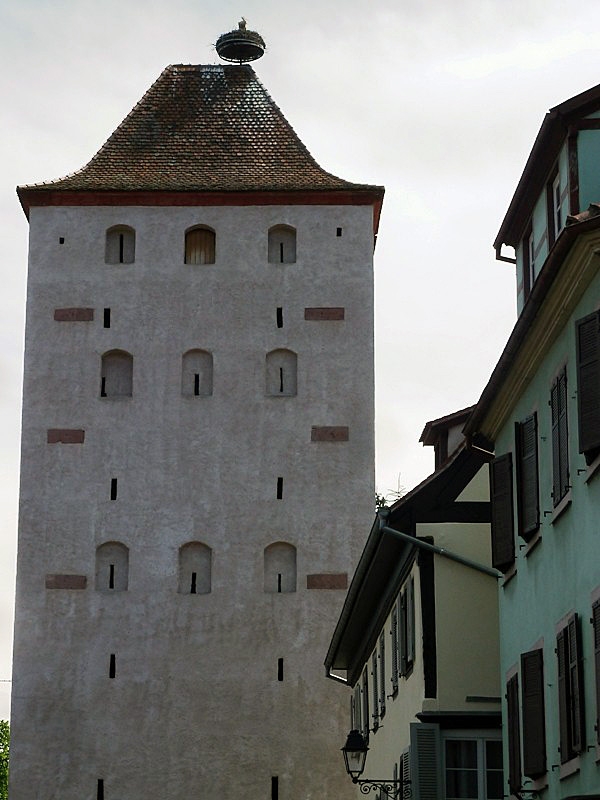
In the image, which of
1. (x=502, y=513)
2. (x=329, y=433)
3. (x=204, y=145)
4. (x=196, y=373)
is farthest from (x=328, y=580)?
(x=502, y=513)

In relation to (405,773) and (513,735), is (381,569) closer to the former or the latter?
(405,773)

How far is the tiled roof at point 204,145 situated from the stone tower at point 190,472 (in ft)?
0.29

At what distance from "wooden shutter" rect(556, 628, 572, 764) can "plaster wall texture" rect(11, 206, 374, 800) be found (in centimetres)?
2154

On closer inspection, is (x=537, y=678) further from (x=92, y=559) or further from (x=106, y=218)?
(x=106, y=218)

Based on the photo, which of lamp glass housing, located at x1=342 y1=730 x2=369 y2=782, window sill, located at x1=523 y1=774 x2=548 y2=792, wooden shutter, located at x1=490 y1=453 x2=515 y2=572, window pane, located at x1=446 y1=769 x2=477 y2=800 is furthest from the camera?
lamp glass housing, located at x1=342 y1=730 x2=369 y2=782

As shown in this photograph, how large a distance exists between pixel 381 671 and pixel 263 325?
15.5m

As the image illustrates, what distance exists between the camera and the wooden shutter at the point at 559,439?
35.0 ft

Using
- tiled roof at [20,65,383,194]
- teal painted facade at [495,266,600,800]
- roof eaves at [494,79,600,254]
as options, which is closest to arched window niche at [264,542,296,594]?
tiled roof at [20,65,383,194]

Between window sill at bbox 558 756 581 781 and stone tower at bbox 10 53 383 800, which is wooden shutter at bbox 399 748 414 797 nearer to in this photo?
window sill at bbox 558 756 581 781

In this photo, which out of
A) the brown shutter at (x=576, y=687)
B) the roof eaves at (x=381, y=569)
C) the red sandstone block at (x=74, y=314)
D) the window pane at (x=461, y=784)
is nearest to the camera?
the brown shutter at (x=576, y=687)

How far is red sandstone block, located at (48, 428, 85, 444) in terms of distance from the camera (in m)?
33.8

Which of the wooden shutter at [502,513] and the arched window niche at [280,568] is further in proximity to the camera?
the arched window niche at [280,568]

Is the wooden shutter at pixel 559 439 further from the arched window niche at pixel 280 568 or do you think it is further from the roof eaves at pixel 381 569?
the arched window niche at pixel 280 568

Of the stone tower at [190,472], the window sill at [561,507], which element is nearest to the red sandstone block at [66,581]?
the stone tower at [190,472]
